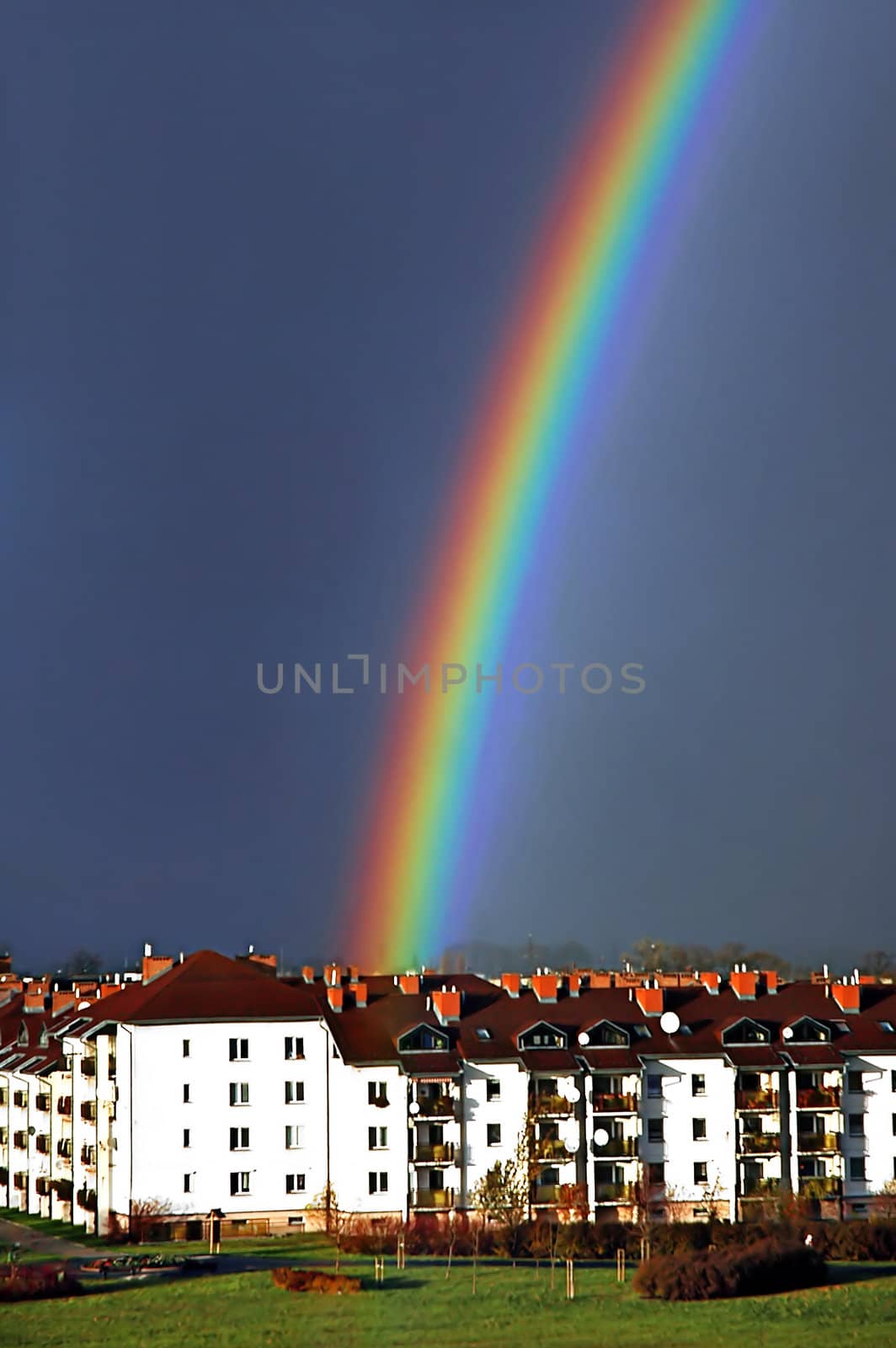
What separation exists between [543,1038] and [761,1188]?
9.03 m

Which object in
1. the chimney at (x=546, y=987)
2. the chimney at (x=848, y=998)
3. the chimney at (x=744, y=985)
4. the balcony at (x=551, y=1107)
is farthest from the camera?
the chimney at (x=744, y=985)

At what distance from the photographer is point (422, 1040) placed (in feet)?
213

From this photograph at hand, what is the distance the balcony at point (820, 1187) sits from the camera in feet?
215

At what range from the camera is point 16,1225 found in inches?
2576

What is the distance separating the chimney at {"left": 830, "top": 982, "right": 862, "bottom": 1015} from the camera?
71.4 m

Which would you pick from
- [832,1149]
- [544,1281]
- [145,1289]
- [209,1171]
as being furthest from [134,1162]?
[832,1149]

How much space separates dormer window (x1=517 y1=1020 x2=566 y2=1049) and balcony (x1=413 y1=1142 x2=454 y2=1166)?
14.3 ft

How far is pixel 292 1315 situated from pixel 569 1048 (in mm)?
21524

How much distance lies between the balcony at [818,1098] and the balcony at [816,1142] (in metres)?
1.00

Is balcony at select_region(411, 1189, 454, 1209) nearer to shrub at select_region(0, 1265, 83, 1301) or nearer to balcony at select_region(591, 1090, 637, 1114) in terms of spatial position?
balcony at select_region(591, 1090, 637, 1114)

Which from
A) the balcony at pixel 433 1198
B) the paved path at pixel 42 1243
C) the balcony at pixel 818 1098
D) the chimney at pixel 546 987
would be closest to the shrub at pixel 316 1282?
the paved path at pixel 42 1243

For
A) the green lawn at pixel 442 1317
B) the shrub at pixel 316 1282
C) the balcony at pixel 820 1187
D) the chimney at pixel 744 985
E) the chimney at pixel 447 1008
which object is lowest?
the green lawn at pixel 442 1317

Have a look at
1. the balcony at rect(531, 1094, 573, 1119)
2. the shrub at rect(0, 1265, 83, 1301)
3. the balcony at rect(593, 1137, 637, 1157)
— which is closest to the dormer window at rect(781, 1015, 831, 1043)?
the balcony at rect(593, 1137, 637, 1157)

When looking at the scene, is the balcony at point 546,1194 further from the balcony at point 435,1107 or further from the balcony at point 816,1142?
the balcony at point 816,1142
